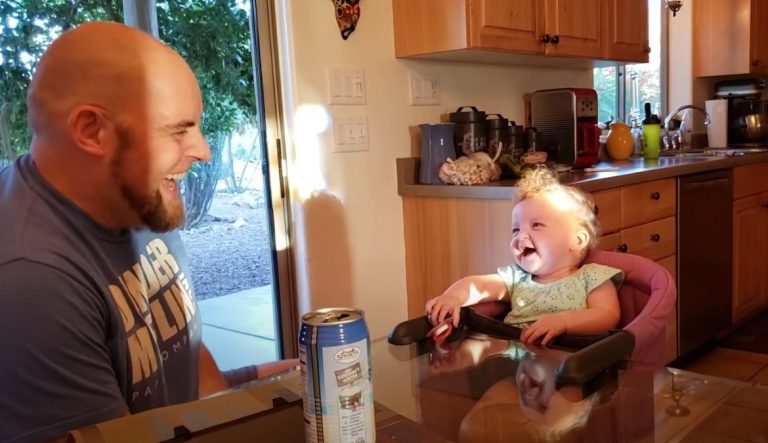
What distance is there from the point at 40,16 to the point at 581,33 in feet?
6.72

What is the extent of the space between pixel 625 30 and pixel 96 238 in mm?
2811

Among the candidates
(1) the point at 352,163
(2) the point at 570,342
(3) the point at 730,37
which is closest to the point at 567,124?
(1) the point at 352,163

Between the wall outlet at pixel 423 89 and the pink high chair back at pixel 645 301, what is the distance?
1.18 meters

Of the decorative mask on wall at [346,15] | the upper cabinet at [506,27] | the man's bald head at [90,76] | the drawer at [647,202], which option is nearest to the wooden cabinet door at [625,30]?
the upper cabinet at [506,27]

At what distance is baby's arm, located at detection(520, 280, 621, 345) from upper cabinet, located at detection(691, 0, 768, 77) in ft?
11.1

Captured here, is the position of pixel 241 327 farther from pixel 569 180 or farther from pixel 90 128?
pixel 90 128

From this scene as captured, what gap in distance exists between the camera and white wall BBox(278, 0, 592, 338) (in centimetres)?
228

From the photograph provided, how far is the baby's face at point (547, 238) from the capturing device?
1.67m

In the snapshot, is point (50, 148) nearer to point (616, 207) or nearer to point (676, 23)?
point (616, 207)

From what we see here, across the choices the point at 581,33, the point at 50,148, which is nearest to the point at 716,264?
the point at 581,33

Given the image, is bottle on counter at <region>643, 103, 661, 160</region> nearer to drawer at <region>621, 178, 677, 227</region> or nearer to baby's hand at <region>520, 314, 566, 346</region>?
drawer at <region>621, 178, 677, 227</region>

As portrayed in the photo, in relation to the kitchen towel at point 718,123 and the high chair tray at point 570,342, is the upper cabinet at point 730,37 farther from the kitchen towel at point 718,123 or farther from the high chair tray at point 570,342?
the high chair tray at point 570,342

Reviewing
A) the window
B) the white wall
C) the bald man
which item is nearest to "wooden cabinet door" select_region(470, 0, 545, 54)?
the white wall

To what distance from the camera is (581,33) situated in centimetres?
293
